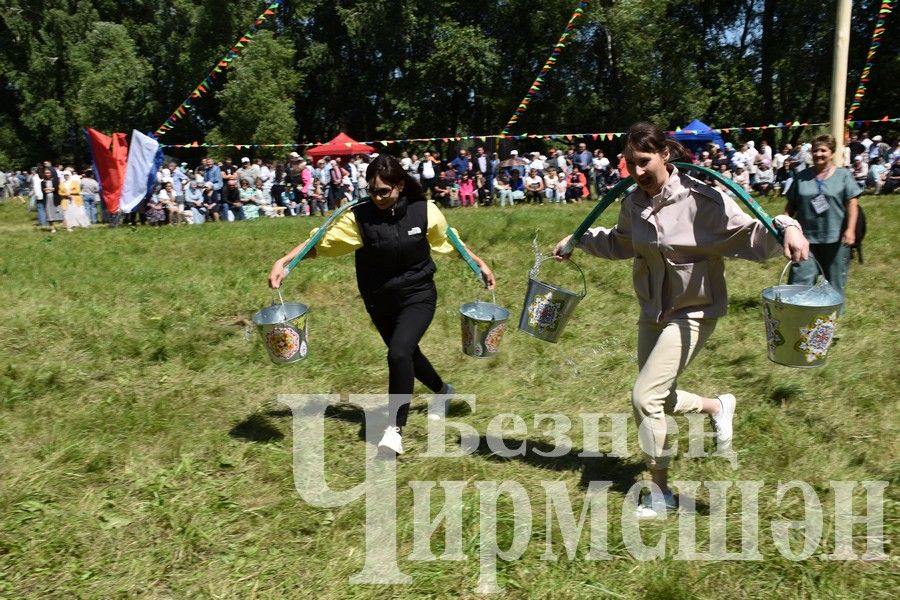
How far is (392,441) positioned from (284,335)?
932 millimetres

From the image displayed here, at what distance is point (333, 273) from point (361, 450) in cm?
492

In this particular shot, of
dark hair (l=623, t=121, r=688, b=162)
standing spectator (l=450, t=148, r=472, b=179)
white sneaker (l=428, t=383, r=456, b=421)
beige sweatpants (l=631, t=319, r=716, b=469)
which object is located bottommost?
white sneaker (l=428, t=383, r=456, b=421)

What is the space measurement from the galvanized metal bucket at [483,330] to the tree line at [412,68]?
26.6m

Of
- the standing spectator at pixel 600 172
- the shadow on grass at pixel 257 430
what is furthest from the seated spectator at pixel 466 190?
the shadow on grass at pixel 257 430

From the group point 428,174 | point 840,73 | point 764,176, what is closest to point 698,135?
point 764,176

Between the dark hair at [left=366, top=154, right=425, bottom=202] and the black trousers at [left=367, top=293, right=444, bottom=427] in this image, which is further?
the black trousers at [left=367, top=293, right=444, bottom=427]

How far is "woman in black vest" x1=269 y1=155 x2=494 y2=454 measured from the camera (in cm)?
473

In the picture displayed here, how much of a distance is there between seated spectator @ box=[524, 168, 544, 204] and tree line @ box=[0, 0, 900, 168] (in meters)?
12.1

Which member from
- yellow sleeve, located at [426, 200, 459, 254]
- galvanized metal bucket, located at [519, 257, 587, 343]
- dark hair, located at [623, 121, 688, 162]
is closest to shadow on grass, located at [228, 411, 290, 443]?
yellow sleeve, located at [426, 200, 459, 254]

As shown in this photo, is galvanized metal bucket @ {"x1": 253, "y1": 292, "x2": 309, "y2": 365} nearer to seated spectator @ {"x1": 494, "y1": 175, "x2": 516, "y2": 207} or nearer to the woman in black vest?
the woman in black vest

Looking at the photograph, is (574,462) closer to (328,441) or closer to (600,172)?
(328,441)

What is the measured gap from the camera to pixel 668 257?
12.8ft

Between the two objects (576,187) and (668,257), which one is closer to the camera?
(668,257)

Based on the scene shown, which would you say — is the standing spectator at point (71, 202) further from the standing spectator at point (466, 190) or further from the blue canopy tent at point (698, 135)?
the blue canopy tent at point (698, 135)
